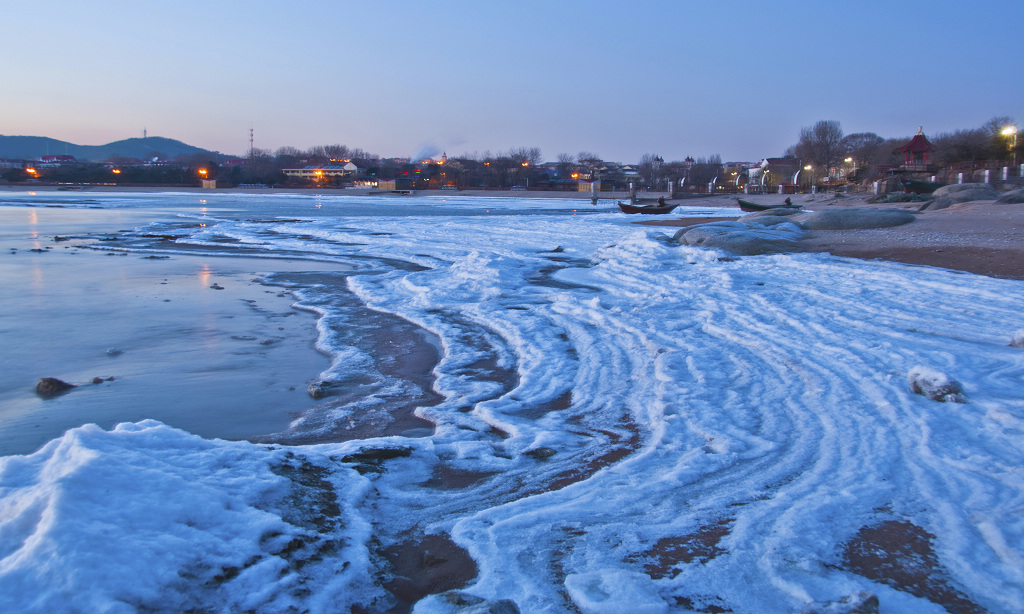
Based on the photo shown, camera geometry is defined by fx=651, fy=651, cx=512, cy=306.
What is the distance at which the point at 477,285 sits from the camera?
10336mm

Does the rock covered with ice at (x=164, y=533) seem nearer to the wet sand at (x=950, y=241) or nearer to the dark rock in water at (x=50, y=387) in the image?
the dark rock in water at (x=50, y=387)

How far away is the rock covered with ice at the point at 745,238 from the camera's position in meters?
13.7

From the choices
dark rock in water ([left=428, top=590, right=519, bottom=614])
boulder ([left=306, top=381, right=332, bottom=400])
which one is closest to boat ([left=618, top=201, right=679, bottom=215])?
boulder ([left=306, top=381, right=332, bottom=400])

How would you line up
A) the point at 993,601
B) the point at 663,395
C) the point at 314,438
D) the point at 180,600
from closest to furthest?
1. the point at 180,600
2. the point at 993,601
3. the point at 314,438
4. the point at 663,395

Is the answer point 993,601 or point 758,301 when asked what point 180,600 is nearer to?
point 993,601

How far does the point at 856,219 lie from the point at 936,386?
13851 mm

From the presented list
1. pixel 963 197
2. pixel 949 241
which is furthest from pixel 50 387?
pixel 963 197

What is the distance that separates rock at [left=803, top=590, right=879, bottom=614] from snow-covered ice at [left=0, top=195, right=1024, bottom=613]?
1.5 inches

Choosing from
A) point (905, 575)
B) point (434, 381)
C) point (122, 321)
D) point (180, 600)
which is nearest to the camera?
point (180, 600)

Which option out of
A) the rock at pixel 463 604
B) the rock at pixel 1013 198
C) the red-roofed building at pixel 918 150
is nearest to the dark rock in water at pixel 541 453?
the rock at pixel 463 604

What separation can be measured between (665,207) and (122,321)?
30068 mm

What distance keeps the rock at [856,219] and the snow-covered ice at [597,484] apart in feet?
34.3

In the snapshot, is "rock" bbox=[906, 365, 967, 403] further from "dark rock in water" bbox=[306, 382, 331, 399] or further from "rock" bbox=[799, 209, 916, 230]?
"rock" bbox=[799, 209, 916, 230]

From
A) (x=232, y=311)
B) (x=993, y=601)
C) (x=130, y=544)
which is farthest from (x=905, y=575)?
(x=232, y=311)
